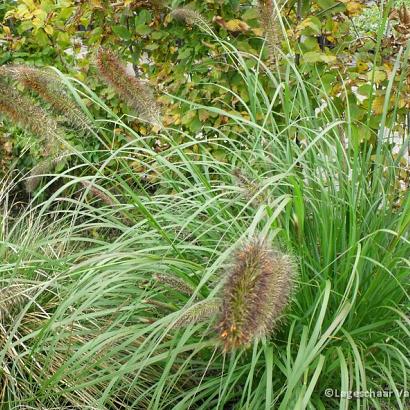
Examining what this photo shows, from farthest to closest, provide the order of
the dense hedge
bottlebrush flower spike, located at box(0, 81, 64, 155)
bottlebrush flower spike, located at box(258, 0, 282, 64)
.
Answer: the dense hedge → bottlebrush flower spike, located at box(258, 0, 282, 64) → bottlebrush flower spike, located at box(0, 81, 64, 155)

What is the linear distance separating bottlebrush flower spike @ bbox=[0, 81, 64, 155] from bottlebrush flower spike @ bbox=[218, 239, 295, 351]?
1072 millimetres

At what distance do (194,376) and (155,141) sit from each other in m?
1.98

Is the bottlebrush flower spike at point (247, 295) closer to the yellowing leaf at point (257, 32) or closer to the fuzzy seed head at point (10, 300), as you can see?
the fuzzy seed head at point (10, 300)

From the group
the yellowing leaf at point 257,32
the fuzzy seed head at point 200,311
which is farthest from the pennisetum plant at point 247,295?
the yellowing leaf at point 257,32

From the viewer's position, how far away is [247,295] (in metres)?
1.47

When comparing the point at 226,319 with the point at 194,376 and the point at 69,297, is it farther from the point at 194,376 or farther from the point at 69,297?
the point at 194,376

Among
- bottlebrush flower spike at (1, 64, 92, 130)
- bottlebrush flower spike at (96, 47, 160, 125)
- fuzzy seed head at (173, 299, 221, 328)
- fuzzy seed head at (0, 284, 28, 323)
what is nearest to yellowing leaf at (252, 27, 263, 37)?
bottlebrush flower spike at (96, 47, 160, 125)

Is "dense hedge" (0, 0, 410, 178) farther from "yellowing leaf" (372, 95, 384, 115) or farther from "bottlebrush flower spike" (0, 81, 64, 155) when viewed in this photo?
"bottlebrush flower spike" (0, 81, 64, 155)

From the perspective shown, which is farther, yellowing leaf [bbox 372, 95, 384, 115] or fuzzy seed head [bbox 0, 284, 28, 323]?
yellowing leaf [bbox 372, 95, 384, 115]

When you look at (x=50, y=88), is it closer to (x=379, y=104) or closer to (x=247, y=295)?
(x=247, y=295)

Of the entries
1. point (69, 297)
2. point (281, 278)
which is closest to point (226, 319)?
point (281, 278)

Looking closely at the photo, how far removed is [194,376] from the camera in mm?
2562

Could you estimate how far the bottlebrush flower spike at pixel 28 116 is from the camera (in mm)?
2430

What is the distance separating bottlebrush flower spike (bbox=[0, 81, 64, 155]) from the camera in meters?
2.43
